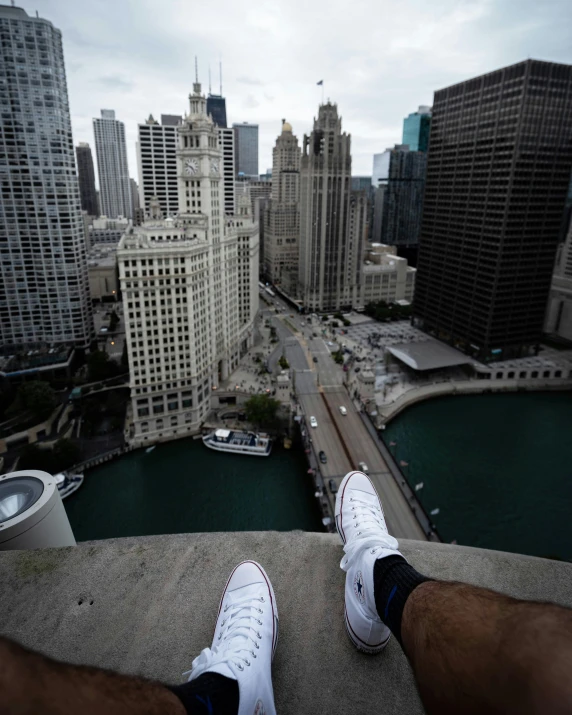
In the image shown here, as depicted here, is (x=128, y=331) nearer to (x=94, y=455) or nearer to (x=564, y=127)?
(x=94, y=455)

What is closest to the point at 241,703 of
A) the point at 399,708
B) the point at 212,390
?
the point at 399,708

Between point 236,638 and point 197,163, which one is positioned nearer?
point 236,638

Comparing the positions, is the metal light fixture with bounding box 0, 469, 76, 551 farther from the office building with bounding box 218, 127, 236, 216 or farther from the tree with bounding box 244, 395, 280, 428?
the office building with bounding box 218, 127, 236, 216

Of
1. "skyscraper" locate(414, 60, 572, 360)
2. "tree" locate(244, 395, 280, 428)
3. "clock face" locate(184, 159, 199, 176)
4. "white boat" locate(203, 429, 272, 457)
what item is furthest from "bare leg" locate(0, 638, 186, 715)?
"skyscraper" locate(414, 60, 572, 360)

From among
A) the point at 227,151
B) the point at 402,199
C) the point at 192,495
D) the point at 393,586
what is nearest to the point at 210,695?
the point at 393,586

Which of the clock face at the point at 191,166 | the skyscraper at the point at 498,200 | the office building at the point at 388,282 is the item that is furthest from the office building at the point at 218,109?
the clock face at the point at 191,166

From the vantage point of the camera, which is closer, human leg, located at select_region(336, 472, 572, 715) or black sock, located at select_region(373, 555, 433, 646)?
human leg, located at select_region(336, 472, 572, 715)

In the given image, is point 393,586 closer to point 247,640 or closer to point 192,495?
point 247,640
